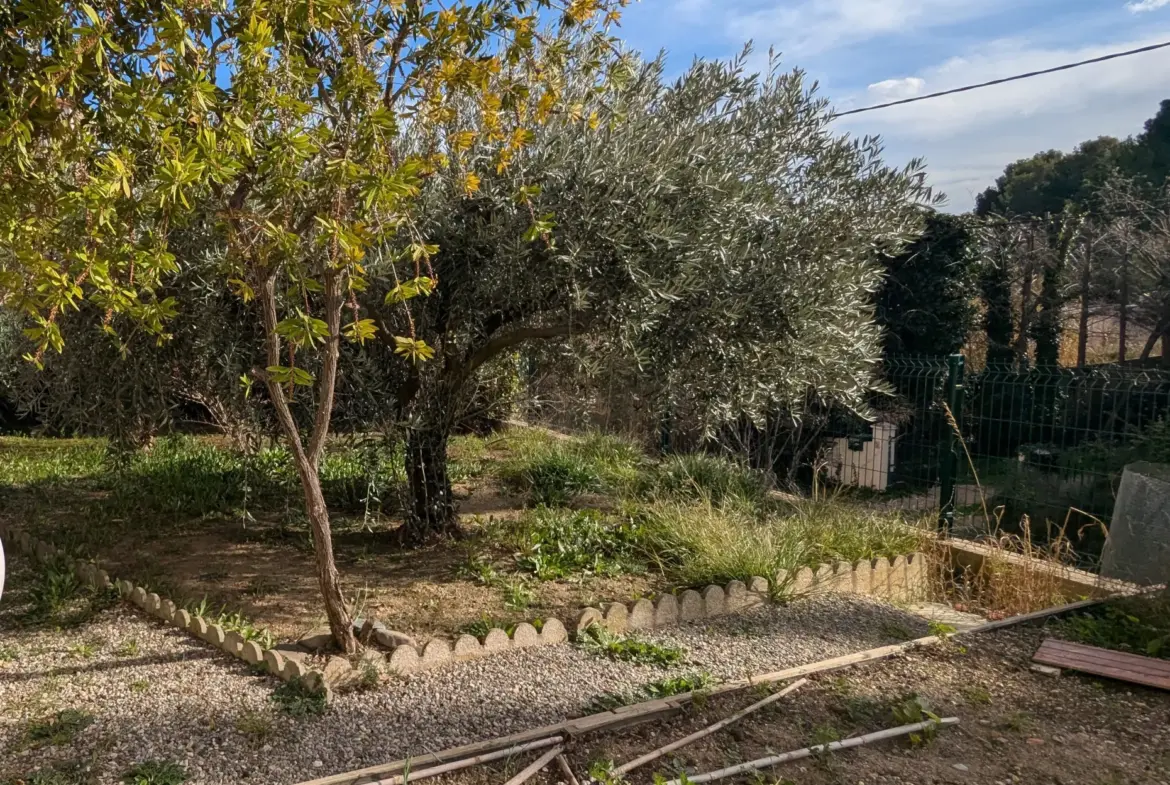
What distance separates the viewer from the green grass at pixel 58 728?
10.6 feet

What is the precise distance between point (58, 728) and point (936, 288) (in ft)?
37.5

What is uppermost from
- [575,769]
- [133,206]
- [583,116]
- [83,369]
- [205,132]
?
[583,116]

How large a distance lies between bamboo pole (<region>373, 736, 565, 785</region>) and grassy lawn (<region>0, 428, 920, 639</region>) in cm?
135

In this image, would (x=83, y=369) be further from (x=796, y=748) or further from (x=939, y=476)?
(x=939, y=476)

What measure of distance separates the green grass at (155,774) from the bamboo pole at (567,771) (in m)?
1.31

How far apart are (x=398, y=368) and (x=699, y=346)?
1994 millimetres

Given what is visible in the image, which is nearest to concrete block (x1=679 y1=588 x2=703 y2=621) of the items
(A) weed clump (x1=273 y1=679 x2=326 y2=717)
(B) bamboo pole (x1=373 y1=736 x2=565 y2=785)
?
(B) bamboo pole (x1=373 y1=736 x2=565 y2=785)

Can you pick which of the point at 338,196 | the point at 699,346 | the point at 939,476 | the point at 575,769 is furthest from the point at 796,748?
the point at 939,476

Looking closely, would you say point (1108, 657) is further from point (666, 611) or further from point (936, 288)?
point (936, 288)

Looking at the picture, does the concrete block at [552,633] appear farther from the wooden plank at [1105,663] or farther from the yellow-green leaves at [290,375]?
the wooden plank at [1105,663]

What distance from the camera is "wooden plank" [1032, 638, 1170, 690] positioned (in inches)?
158

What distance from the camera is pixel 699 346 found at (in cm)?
488

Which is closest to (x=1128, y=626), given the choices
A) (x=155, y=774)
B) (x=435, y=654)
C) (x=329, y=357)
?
(x=435, y=654)

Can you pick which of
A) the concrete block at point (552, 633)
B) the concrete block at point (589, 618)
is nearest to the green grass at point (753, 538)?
the concrete block at point (589, 618)
